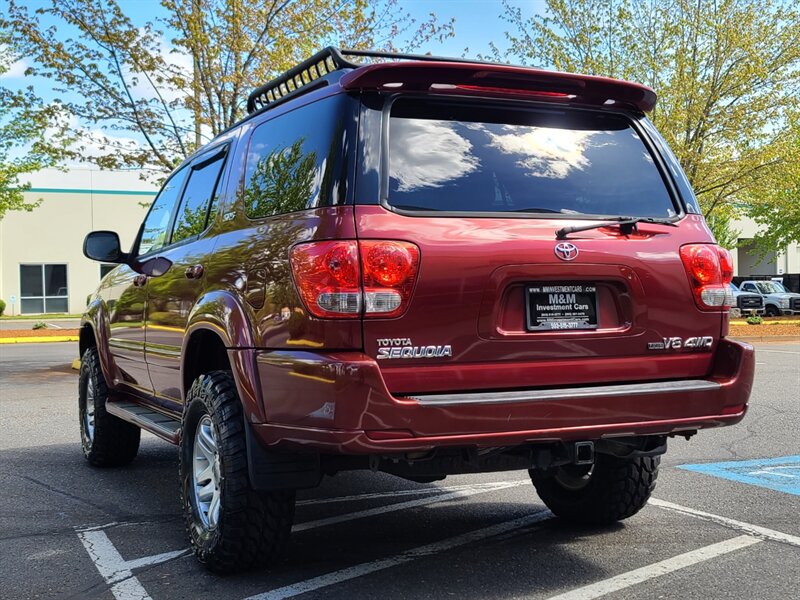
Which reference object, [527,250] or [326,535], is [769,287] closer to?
[326,535]

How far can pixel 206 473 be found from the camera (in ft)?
13.5

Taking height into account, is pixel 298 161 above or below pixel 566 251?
above

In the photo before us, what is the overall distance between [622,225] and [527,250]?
506 mm

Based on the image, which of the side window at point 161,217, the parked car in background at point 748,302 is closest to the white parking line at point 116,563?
the side window at point 161,217

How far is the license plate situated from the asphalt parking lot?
113 centimetres

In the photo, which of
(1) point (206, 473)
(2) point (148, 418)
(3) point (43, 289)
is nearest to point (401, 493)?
(2) point (148, 418)

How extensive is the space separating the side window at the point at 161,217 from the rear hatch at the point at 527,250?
242 cm

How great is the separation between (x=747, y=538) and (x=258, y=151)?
124 inches

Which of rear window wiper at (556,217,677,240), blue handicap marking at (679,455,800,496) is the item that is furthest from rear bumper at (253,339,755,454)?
blue handicap marking at (679,455,800,496)

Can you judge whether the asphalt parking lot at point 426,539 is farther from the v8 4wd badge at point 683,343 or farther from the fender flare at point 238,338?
the v8 4wd badge at point 683,343

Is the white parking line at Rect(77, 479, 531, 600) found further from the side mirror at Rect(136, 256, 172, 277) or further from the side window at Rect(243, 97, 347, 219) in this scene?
the side window at Rect(243, 97, 347, 219)

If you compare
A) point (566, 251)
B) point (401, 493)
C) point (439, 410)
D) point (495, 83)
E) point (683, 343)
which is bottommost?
point (401, 493)

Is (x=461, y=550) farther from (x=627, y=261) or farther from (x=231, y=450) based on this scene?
(x=627, y=261)

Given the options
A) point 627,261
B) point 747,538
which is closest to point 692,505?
point 747,538
